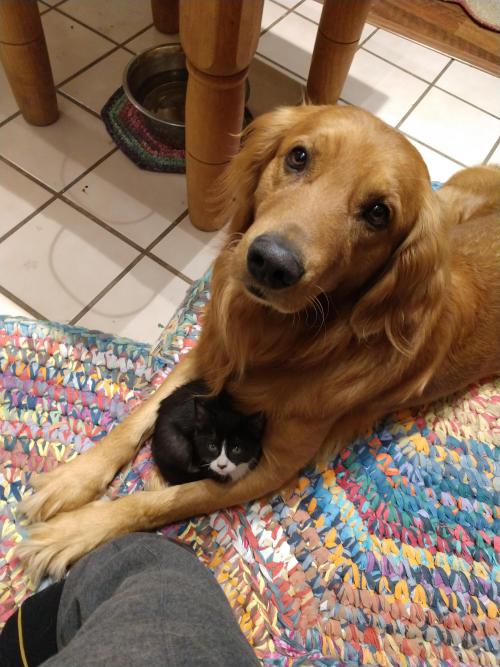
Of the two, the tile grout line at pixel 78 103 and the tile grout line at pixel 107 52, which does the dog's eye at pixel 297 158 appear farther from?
the tile grout line at pixel 107 52

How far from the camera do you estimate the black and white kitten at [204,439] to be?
51.1 inches

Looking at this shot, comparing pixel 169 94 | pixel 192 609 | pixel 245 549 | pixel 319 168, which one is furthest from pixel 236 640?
pixel 169 94

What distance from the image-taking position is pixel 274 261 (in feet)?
2.90

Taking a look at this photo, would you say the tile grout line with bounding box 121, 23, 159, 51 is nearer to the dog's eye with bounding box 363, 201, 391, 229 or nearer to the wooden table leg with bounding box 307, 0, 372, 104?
the wooden table leg with bounding box 307, 0, 372, 104

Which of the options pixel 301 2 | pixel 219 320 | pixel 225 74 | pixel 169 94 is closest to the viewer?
pixel 219 320

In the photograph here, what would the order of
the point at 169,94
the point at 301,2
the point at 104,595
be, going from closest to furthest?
the point at 104,595 < the point at 169,94 < the point at 301,2

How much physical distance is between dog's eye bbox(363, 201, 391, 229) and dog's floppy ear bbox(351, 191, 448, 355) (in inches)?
3.0

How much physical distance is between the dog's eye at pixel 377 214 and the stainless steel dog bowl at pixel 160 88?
1232 mm

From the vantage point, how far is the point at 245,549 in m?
1.29

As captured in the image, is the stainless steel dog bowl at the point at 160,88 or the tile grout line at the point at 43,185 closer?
the tile grout line at the point at 43,185

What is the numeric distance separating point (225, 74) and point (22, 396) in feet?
3.59

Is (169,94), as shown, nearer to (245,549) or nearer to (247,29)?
(247,29)

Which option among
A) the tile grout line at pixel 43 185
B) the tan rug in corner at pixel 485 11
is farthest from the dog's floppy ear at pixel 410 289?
the tan rug in corner at pixel 485 11

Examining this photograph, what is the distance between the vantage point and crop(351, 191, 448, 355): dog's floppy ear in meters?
1.07
